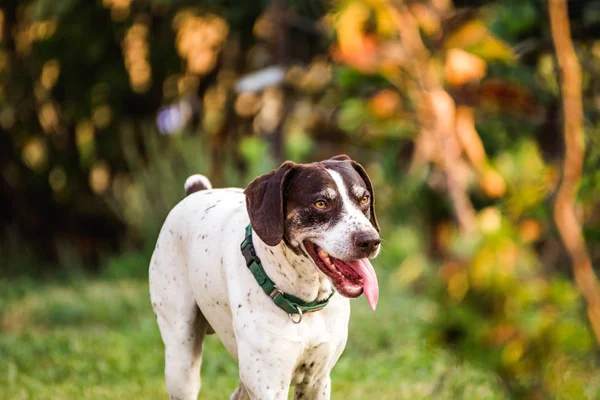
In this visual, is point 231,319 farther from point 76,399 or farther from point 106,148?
point 106,148

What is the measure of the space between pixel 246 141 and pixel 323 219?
5.99 m

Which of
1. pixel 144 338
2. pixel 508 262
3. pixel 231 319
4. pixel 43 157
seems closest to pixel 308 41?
pixel 43 157

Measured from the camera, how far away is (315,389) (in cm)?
378

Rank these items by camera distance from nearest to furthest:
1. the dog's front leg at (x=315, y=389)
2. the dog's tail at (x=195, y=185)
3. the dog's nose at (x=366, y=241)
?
the dog's nose at (x=366, y=241) → the dog's front leg at (x=315, y=389) → the dog's tail at (x=195, y=185)

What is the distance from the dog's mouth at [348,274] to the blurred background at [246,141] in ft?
1.04

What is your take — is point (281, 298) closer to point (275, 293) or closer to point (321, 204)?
point (275, 293)

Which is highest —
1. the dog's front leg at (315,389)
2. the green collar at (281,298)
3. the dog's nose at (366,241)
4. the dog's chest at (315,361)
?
the dog's nose at (366,241)

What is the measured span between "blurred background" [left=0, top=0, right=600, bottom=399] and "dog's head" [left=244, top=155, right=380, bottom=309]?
0.35 metres

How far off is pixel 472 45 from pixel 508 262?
201 inches

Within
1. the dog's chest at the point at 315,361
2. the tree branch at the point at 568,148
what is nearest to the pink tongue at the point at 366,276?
the dog's chest at the point at 315,361

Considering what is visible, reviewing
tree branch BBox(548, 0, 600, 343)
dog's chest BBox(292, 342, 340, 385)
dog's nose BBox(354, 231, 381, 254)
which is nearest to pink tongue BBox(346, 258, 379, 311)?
dog's nose BBox(354, 231, 381, 254)

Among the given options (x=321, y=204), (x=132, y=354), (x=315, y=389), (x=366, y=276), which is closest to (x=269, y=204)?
(x=321, y=204)

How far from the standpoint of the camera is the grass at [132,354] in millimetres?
5433

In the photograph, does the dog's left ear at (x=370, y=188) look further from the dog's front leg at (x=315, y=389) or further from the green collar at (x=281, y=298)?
the dog's front leg at (x=315, y=389)
